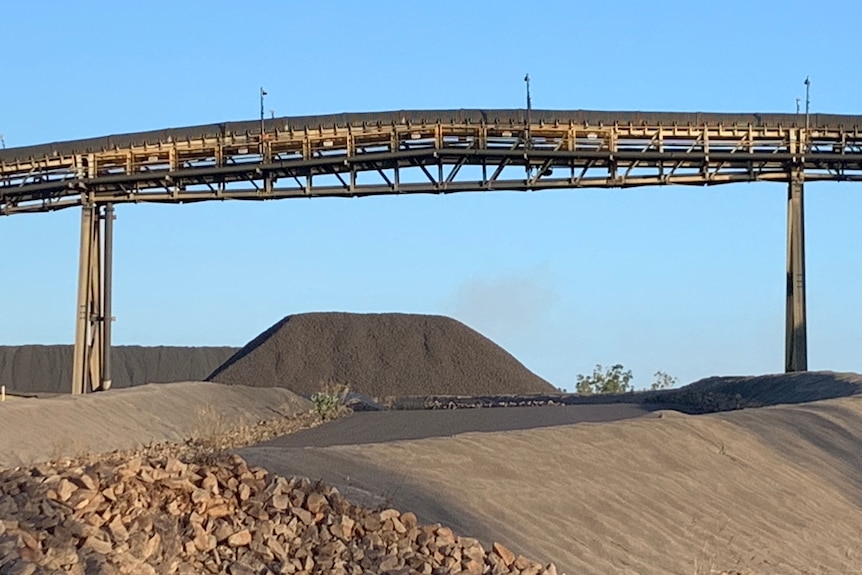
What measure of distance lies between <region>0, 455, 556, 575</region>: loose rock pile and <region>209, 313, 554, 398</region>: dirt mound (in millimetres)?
45989

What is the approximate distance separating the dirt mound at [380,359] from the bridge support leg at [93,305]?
51.4ft

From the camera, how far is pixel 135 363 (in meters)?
101

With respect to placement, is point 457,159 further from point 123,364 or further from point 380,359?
point 123,364

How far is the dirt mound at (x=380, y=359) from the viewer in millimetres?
58344

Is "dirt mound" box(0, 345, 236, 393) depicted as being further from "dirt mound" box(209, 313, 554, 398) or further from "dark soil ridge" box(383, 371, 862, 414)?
"dark soil ridge" box(383, 371, 862, 414)

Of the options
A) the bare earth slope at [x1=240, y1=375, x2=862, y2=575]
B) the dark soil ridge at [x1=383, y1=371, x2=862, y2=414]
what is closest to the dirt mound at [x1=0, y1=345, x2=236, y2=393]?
the dark soil ridge at [x1=383, y1=371, x2=862, y2=414]

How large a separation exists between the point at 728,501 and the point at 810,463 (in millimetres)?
4440

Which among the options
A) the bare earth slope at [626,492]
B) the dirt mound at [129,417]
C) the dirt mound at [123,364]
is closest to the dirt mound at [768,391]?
the dirt mound at [129,417]

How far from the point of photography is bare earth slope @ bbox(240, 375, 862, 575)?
38.8 feet

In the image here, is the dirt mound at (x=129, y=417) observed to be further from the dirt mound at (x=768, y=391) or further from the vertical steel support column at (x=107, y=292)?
the dirt mound at (x=768, y=391)

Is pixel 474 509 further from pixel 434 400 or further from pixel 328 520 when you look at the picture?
pixel 434 400

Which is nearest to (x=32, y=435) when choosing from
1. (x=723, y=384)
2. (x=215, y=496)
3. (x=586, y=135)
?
(x=215, y=496)

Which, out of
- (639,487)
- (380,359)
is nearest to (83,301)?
(380,359)

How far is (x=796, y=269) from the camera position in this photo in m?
38.9
